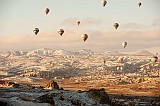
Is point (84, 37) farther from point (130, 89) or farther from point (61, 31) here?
point (130, 89)

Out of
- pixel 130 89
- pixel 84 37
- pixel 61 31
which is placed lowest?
pixel 130 89

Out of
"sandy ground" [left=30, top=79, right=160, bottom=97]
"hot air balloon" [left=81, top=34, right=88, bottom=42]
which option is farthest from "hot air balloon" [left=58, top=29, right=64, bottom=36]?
"sandy ground" [left=30, top=79, right=160, bottom=97]

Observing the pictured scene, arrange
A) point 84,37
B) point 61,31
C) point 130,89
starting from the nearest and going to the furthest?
point 84,37, point 61,31, point 130,89

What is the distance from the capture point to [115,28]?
364 ft

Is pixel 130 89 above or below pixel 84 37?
below

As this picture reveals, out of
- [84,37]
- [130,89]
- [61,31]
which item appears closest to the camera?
[84,37]

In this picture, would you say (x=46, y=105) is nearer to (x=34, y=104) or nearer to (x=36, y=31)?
(x=34, y=104)

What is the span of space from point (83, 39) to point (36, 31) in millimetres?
15537

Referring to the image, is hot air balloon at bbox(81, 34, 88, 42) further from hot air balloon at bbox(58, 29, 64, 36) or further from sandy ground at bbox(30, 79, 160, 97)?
sandy ground at bbox(30, 79, 160, 97)

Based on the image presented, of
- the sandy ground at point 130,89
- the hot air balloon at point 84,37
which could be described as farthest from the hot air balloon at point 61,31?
the sandy ground at point 130,89

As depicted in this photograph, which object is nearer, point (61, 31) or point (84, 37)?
point (84, 37)

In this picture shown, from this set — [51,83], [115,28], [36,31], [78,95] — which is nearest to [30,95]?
[78,95]

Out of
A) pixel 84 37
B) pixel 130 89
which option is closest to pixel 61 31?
pixel 84 37

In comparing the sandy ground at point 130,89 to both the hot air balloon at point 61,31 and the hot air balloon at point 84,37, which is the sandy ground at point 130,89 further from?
the hot air balloon at point 61,31
